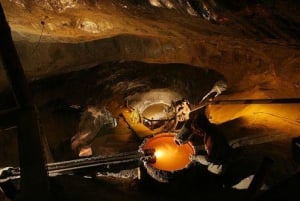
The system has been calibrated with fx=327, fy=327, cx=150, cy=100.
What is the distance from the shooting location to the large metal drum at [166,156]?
554 cm

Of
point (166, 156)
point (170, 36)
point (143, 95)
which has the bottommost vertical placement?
point (143, 95)

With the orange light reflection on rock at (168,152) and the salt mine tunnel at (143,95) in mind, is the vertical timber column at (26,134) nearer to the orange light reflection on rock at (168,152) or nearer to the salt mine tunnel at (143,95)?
the salt mine tunnel at (143,95)

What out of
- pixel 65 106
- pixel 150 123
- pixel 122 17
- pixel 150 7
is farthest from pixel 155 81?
pixel 150 7

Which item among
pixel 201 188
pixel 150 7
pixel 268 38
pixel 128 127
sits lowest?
→ pixel 128 127

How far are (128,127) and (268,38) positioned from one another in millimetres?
6180

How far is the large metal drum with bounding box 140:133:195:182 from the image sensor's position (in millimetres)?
5535

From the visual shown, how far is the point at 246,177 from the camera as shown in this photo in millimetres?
5523

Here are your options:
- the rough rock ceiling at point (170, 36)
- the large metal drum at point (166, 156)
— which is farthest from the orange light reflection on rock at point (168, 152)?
the rough rock ceiling at point (170, 36)

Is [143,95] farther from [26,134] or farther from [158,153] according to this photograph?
[26,134]

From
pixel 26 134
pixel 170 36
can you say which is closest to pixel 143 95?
pixel 170 36

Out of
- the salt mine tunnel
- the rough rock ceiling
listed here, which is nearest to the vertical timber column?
the salt mine tunnel

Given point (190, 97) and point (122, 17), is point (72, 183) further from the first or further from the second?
point (190, 97)

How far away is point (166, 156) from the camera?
6008 millimetres

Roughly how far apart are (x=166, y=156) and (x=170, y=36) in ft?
7.52
